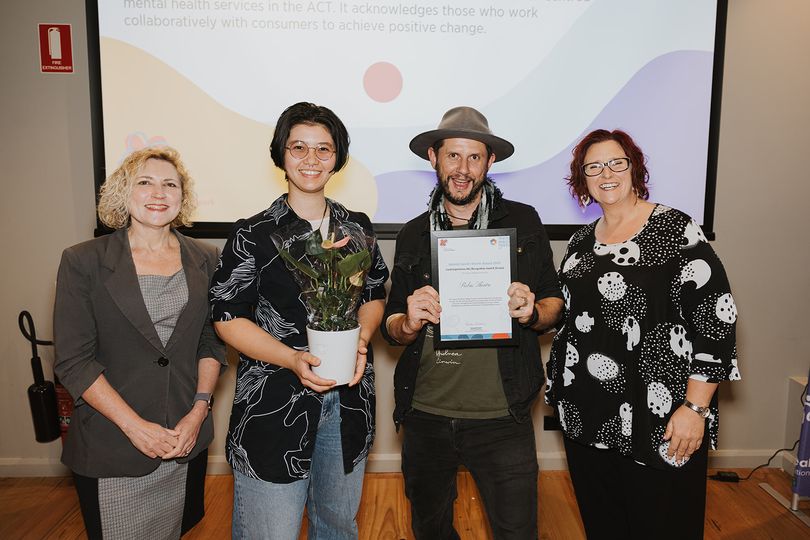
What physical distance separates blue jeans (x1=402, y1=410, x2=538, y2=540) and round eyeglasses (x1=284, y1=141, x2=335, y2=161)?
0.96 metres

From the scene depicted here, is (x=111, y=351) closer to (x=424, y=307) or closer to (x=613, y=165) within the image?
(x=424, y=307)

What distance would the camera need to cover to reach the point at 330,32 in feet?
9.50

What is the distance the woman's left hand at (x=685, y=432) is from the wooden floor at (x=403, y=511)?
1.26 m

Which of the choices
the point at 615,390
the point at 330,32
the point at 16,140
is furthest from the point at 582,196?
the point at 16,140

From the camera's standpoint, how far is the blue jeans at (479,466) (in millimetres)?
1814

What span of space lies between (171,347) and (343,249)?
0.69 metres

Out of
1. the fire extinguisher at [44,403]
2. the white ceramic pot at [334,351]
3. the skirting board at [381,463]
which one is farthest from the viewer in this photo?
the skirting board at [381,463]

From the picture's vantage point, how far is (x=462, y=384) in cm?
185

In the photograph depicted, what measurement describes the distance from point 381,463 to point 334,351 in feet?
6.72

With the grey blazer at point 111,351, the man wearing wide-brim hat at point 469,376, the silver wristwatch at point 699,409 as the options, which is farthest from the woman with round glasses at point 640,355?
the grey blazer at point 111,351

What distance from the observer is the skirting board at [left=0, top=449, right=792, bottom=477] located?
10.6 feet

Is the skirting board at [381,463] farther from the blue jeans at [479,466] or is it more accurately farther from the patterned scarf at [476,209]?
the patterned scarf at [476,209]

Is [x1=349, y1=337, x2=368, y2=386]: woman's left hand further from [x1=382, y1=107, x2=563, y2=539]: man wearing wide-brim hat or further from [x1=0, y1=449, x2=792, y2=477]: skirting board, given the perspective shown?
[x1=0, y1=449, x2=792, y2=477]: skirting board

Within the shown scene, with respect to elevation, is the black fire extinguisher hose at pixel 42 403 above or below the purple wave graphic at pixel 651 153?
below
